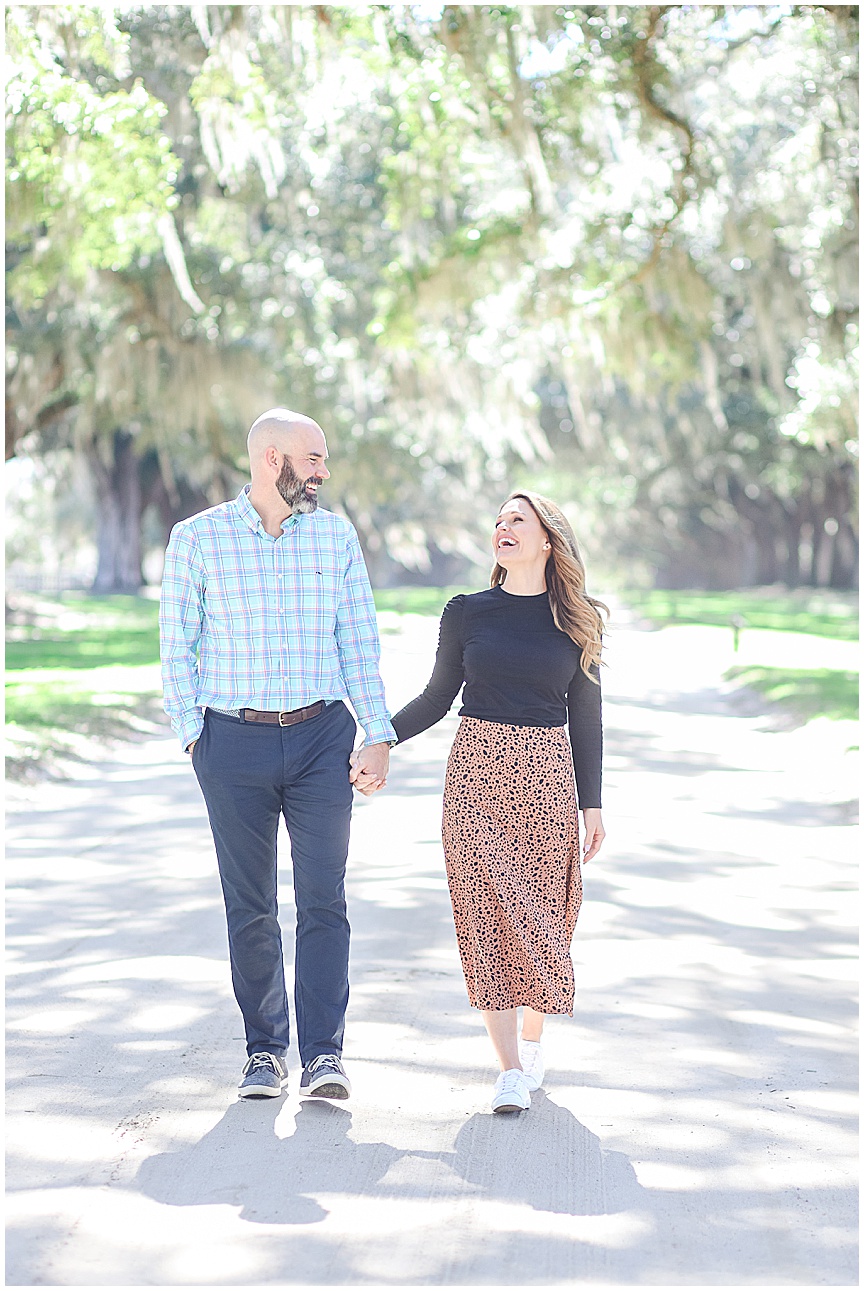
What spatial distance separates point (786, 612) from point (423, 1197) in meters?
41.4

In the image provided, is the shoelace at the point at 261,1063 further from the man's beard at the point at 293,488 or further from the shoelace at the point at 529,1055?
the man's beard at the point at 293,488

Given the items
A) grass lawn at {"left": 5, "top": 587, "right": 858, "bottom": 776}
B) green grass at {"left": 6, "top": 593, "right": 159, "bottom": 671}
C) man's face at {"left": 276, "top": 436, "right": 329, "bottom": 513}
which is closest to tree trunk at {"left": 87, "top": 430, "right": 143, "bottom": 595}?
green grass at {"left": 6, "top": 593, "right": 159, "bottom": 671}

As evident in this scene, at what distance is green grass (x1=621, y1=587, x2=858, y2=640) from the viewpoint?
36031 mm

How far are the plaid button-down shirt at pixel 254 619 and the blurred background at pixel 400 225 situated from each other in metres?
8.83

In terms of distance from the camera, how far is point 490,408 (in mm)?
24844

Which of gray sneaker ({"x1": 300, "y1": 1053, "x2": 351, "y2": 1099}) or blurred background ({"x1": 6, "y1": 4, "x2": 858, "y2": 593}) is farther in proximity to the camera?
blurred background ({"x1": 6, "y1": 4, "x2": 858, "y2": 593})

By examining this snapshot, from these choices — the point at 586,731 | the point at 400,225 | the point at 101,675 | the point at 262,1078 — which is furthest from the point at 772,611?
the point at 262,1078

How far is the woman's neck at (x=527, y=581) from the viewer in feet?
16.3

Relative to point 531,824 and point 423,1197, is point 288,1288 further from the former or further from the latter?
point 531,824

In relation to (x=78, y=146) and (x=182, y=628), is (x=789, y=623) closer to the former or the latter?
(x=78, y=146)

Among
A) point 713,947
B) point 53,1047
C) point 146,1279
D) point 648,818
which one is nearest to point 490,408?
Answer: point 648,818

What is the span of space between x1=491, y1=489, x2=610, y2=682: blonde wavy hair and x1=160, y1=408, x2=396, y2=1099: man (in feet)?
1.89

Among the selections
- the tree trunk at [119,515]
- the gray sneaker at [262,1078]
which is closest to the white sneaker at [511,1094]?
the gray sneaker at [262,1078]

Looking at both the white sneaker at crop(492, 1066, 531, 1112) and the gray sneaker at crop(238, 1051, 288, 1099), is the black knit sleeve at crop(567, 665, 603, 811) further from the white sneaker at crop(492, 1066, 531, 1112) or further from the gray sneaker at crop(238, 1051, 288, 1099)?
the gray sneaker at crop(238, 1051, 288, 1099)
